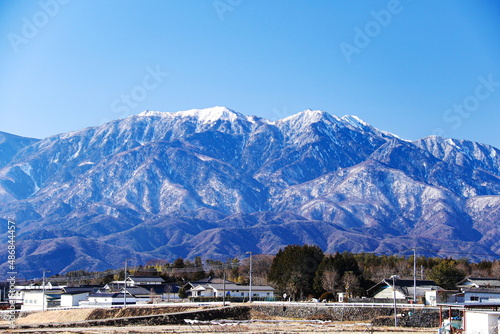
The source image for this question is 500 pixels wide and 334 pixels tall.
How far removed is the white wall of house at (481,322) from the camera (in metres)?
49.3

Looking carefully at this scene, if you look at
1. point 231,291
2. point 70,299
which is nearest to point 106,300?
point 70,299

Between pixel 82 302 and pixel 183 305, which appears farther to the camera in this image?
pixel 82 302

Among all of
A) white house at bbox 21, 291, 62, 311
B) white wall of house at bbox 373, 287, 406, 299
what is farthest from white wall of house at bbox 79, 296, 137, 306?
white wall of house at bbox 373, 287, 406, 299

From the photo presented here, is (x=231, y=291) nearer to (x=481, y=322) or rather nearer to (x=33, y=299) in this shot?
(x=33, y=299)

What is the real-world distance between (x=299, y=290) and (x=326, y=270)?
6157 millimetres

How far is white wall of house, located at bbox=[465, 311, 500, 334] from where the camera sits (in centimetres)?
4931

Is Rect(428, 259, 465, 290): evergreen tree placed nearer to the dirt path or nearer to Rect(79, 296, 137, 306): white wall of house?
the dirt path

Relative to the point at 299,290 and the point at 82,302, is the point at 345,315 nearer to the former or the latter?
the point at 299,290

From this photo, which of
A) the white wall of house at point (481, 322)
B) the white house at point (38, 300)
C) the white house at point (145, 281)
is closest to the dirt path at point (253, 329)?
the white wall of house at point (481, 322)

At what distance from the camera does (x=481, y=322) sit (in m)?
50.1

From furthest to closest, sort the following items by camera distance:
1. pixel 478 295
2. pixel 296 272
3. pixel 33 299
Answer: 1. pixel 33 299
2. pixel 296 272
3. pixel 478 295

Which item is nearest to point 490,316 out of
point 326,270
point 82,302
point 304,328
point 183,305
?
point 304,328

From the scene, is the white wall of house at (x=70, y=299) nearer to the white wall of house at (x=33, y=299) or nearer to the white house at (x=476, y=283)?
the white wall of house at (x=33, y=299)

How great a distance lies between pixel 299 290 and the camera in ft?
342
